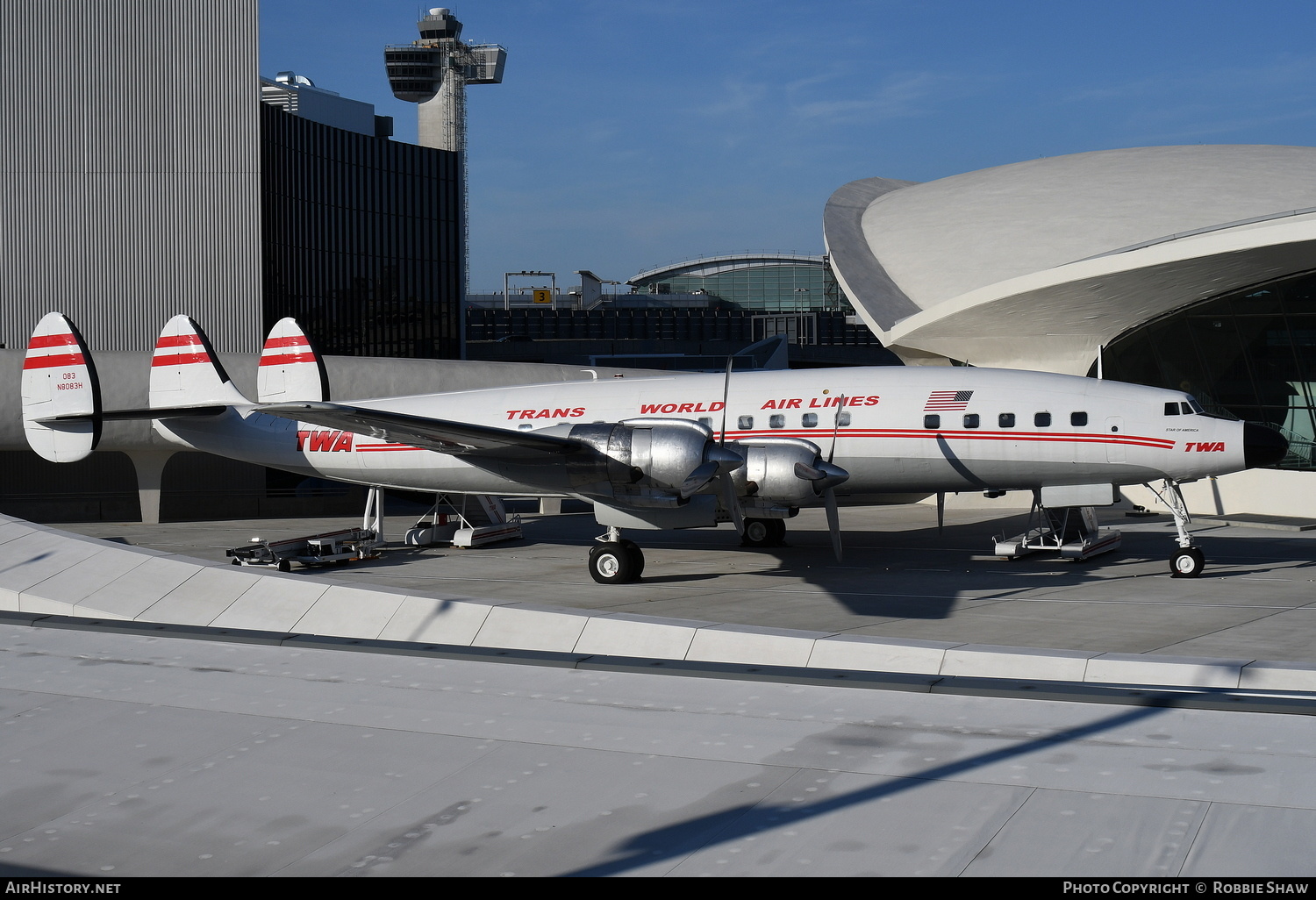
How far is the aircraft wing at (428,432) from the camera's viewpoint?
16.7 metres

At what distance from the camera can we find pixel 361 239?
53562mm

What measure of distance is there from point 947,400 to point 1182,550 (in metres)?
4.82

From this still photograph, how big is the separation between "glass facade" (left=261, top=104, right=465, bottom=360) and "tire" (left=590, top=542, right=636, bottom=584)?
30054 mm

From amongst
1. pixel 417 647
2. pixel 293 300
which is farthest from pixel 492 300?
pixel 417 647

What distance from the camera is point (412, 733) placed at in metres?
7.10

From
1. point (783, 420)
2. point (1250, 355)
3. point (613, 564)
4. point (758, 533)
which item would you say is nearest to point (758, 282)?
point (1250, 355)

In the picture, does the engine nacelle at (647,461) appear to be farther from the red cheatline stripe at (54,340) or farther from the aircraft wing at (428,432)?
the red cheatline stripe at (54,340)

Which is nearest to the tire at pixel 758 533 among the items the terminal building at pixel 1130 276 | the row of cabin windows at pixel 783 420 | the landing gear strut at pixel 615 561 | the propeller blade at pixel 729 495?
the row of cabin windows at pixel 783 420

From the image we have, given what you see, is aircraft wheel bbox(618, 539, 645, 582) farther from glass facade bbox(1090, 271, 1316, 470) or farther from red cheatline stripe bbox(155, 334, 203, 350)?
glass facade bbox(1090, 271, 1316, 470)

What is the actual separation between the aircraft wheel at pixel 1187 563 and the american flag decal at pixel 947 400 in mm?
4494

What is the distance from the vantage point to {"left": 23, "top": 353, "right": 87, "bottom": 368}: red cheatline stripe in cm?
2223

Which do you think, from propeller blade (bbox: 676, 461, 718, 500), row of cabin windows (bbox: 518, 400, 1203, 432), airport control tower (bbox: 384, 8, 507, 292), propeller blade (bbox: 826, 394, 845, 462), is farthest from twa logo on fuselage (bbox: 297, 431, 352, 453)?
airport control tower (bbox: 384, 8, 507, 292)
